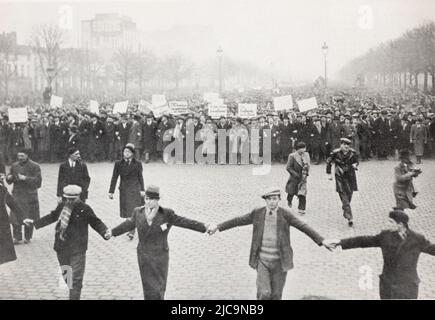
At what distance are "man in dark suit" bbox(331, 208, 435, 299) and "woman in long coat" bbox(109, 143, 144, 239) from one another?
549cm

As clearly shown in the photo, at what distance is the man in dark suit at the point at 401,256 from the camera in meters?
6.27

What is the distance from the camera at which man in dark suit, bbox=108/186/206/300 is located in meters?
6.90

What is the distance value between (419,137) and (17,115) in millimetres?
13548

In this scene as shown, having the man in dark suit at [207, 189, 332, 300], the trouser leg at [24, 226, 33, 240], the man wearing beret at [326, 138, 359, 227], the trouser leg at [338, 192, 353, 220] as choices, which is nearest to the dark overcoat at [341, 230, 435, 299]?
the man in dark suit at [207, 189, 332, 300]

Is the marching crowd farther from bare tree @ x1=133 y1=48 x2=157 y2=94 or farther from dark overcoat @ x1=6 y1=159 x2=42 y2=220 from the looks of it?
bare tree @ x1=133 y1=48 x2=157 y2=94

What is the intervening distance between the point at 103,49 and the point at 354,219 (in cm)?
2980

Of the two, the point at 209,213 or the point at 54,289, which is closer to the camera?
the point at 54,289

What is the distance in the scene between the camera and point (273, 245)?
6.72 metres

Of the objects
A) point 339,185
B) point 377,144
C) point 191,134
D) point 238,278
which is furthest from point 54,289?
point 377,144

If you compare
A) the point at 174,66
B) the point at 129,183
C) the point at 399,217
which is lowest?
the point at 129,183

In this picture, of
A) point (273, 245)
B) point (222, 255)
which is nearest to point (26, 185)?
point (222, 255)

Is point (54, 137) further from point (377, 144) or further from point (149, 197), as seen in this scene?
point (149, 197)

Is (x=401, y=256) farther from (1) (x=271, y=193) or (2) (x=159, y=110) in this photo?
(2) (x=159, y=110)
